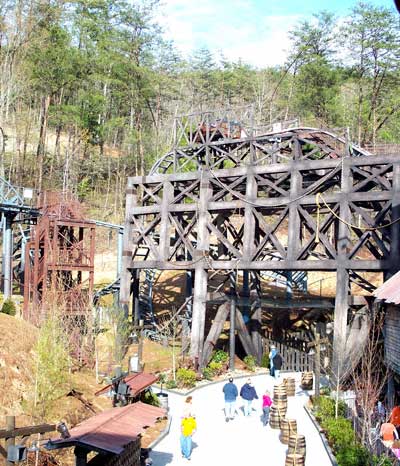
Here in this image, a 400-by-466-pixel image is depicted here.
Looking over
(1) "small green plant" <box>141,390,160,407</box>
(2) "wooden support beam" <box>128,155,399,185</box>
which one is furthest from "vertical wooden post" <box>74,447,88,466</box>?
(2) "wooden support beam" <box>128,155,399,185</box>

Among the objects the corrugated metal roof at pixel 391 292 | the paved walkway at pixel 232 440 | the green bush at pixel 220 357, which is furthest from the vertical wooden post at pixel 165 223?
the corrugated metal roof at pixel 391 292

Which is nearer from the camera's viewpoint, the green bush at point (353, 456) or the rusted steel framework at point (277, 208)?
the green bush at point (353, 456)

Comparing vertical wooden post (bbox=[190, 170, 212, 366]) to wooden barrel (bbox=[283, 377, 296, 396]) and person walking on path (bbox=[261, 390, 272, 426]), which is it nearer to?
wooden barrel (bbox=[283, 377, 296, 396])

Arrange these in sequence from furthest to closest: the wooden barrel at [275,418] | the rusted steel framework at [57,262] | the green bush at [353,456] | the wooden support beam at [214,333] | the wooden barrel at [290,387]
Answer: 1. the rusted steel framework at [57,262]
2. the wooden support beam at [214,333]
3. the wooden barrel at [290,387]
4. the wooden barrel at [275,418]
5. the green bush at [353,456]

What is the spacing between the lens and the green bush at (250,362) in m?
Result: 27.8

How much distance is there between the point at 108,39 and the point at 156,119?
831 cm

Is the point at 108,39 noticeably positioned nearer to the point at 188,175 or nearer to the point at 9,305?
the point at 188,175

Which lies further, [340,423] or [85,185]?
[85,185]

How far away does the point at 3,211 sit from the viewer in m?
31.1

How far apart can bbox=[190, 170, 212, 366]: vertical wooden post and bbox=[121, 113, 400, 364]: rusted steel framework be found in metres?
0.04

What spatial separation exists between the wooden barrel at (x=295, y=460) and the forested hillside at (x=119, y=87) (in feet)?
104

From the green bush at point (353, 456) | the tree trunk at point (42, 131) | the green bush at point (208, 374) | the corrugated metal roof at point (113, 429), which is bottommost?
the green bush at point (208, 374)

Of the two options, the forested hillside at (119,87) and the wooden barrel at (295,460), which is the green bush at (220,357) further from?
the forested hillside at (119,87)

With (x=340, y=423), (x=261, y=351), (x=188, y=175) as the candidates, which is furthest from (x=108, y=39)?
(x=340, y=423)
